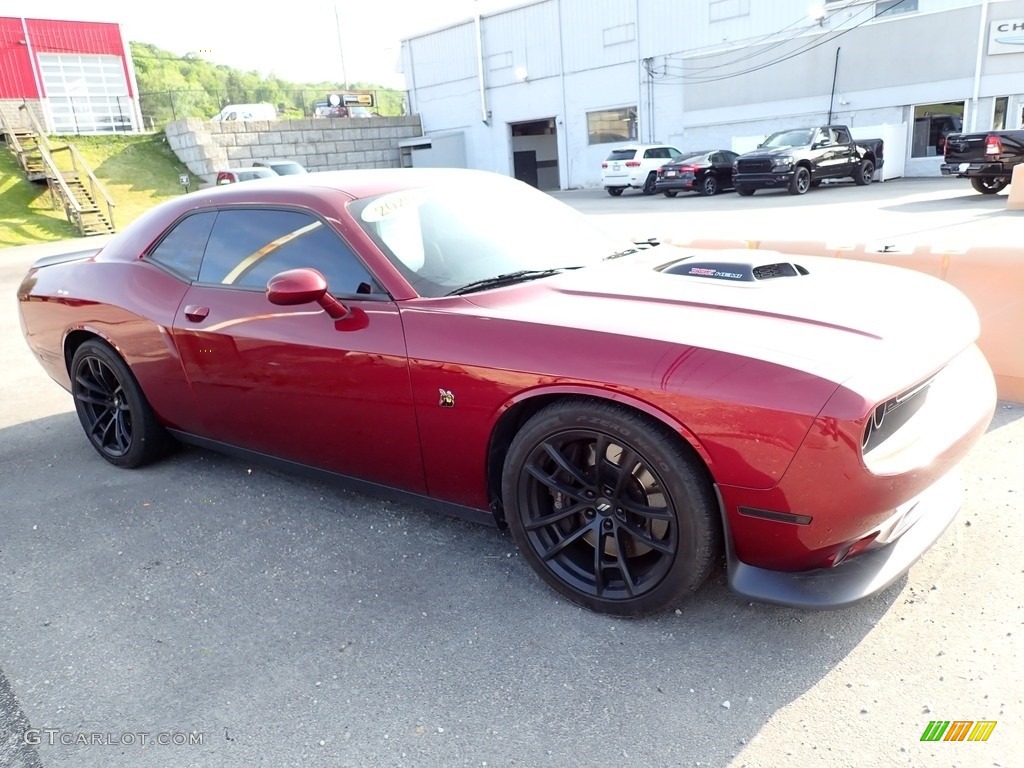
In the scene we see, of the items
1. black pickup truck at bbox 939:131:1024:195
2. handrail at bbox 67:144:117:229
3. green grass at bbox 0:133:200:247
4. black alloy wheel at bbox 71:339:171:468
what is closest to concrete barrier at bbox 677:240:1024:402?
black alloy wheel at bbox 71:339:171:468

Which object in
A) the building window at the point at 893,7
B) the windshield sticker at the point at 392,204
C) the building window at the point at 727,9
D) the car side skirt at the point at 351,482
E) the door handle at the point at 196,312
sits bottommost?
the car side skirt at the point at 351,482

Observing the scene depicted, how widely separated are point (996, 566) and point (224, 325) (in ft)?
10.8

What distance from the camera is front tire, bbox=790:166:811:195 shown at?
19625 millimetres

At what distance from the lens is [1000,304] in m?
4.48

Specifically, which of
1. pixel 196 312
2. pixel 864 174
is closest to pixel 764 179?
pixel 864 174

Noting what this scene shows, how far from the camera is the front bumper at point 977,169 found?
15227 mm

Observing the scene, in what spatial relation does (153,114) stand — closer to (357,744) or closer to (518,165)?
(518,165)

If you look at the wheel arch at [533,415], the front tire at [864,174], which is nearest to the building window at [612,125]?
the front tire at [864,174]

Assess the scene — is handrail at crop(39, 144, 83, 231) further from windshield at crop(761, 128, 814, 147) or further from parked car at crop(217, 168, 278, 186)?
windshield at crop(761, 128, 814, 147)

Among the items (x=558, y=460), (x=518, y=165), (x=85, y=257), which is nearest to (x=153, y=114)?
(x=518, y=165)

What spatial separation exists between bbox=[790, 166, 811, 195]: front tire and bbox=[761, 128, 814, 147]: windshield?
2.75ft

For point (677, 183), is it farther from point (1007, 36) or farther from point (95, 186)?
point (95, 186)

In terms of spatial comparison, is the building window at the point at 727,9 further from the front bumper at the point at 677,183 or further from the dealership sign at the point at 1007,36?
the front bumper at the point at 677,183

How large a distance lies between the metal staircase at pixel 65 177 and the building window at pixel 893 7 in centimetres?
2299
